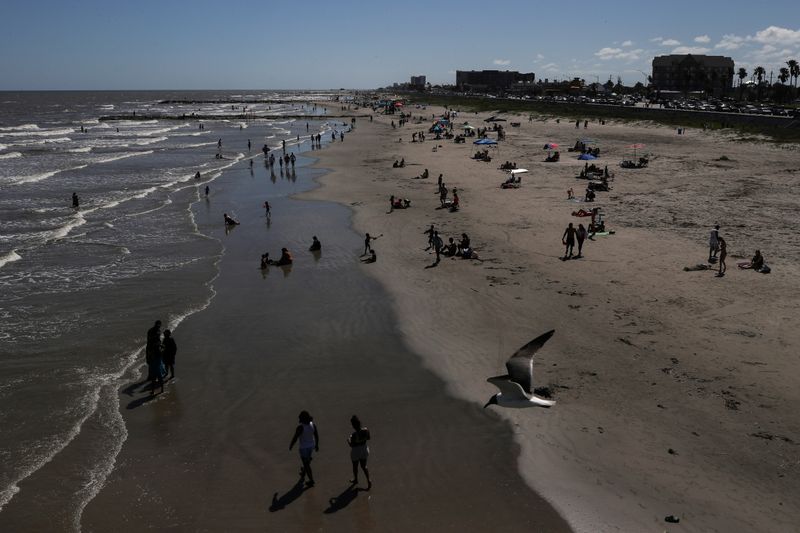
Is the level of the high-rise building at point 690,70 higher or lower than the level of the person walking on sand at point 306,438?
higher

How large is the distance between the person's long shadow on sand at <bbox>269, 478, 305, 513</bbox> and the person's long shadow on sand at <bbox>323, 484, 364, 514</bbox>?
1.73 ft

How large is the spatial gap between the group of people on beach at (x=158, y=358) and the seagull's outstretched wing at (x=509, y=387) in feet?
21.8

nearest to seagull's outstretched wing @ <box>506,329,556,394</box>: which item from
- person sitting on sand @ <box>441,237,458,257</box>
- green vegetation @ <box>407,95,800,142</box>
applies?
person sitting on sand @ <box>441,237,458,257</box>

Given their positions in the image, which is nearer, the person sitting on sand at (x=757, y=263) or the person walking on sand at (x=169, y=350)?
the person walking on sand at (x=169, y=350)

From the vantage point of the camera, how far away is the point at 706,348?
509 inches

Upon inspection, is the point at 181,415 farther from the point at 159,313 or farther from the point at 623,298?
the point at 623,298

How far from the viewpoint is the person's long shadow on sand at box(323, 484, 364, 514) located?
8703mm

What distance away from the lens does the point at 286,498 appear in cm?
893

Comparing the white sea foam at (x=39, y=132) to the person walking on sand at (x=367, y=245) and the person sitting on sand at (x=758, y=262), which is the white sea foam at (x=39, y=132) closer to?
the person walking on sand at (x=367, y=245)

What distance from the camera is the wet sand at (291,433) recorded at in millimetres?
8539

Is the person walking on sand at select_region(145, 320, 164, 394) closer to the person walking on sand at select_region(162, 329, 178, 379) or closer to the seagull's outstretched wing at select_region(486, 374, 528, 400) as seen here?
the person walking on sand at select_region(162, 329, 178, 379)

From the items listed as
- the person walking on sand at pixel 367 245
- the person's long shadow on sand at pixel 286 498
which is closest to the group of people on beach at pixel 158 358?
the person's long shadow on sand at pixel 286 498

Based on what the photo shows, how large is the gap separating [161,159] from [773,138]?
165 feet

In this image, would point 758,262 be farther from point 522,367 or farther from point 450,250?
point 522,367
